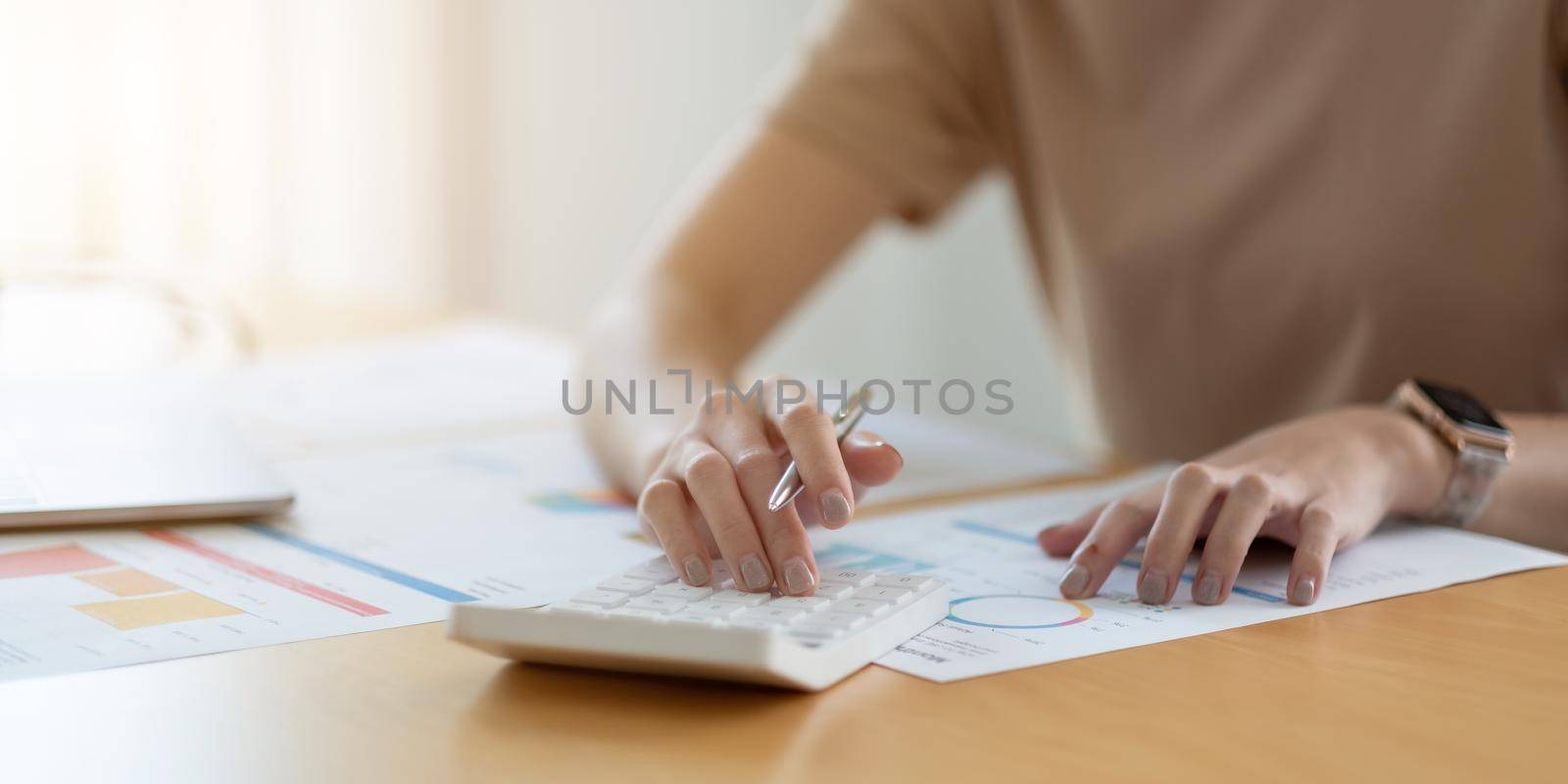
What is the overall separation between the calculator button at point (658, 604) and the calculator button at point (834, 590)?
54mm

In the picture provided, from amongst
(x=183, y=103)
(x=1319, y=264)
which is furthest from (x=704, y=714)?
(x=183, y=103)

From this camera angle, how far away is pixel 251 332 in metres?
1.45

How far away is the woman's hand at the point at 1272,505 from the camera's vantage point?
1.86ft

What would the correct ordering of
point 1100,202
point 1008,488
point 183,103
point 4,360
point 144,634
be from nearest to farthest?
point 144,634, point 1008,488, point 1100,202, point 4,360, point 183,103

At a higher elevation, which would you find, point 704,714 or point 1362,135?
point 1362,135

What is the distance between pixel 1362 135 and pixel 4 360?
122cm

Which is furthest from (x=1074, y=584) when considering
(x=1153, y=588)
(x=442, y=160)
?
(x=442, y=160)

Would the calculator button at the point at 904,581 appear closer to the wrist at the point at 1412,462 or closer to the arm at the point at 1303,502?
the arm at the point at 1303,502

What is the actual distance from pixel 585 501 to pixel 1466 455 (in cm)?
47

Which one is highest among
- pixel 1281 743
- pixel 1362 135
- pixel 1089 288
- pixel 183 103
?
pixel 183 103

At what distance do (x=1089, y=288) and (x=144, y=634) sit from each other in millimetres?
805

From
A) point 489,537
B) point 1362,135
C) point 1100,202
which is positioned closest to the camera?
point 489,537

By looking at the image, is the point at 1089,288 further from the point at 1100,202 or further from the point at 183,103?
the point at 183,103

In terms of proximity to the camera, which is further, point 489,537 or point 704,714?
point 489,537
